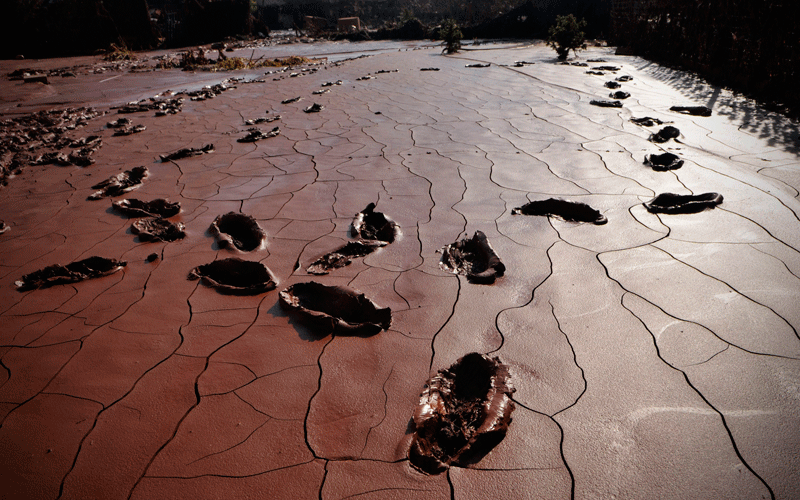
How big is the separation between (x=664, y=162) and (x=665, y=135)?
2.90 ft

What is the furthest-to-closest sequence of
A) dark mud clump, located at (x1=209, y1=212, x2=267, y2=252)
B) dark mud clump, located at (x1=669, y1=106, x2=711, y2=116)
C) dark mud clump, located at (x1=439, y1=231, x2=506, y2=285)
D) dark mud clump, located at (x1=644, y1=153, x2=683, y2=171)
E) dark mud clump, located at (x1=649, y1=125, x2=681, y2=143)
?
dark mud clump, located at (x1=669, y1=106, x2=711, y2=116), dark mud clump, located at (x1=649, y1=125, x2=681, y2=143), dark mud clump, located at (x1=644, y1=153, x2=683, y2=171), dark mud clump, located at (x1=209, y1=212, x2=267, y2=252), dark mud clump, located at (x1=439, y1=231, x2=506, y2=285)

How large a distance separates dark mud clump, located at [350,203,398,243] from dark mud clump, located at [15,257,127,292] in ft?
4.52

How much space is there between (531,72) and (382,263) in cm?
762

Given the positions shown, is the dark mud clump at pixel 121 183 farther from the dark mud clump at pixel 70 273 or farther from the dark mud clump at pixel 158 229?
the dark mud clump at pixel 70 273

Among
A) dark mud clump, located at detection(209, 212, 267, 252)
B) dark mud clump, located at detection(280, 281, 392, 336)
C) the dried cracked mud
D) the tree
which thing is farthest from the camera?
the tree

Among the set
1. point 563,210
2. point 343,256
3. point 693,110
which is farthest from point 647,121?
point 343,256

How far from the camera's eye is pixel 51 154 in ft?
15.0

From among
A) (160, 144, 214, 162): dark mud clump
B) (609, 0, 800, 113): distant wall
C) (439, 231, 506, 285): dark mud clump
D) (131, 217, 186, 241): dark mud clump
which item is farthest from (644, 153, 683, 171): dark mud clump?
(160, 144, 214, 162): dark mud clump

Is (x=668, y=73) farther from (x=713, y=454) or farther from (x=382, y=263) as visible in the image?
(x=713, y=454)

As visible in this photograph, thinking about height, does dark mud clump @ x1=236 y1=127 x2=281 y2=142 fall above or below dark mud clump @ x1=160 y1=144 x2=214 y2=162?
above

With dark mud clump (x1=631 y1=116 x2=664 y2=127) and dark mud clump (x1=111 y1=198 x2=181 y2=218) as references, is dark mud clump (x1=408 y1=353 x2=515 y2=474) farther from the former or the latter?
dark mud clump (x1=631 y1=116 x2=664 y2=127)

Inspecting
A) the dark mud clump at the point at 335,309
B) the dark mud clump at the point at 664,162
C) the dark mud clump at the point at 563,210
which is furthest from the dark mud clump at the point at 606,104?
the dark mud clump at the point at 335,309

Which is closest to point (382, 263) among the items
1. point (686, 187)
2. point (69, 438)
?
point (69, 438)

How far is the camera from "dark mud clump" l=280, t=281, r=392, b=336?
1942 millimetres
